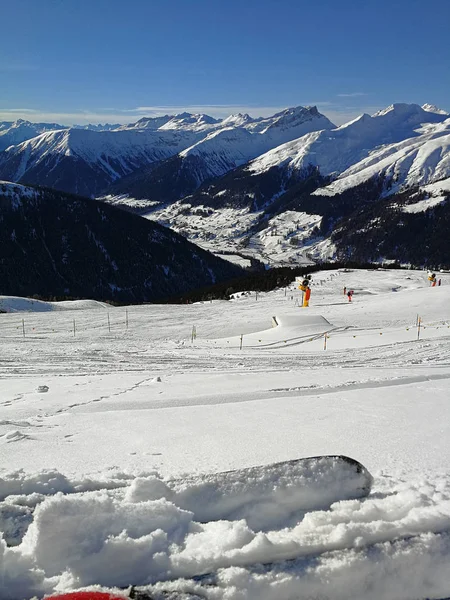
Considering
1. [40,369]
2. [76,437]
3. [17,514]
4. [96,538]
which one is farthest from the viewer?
[40,369]

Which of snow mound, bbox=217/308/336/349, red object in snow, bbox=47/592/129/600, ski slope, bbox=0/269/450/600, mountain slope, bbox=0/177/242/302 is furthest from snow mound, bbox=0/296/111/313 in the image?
mountain slope, bbox=0/177/242/302

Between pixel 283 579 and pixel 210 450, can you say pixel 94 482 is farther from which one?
pixel 283 579

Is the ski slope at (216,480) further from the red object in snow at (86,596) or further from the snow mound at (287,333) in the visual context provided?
the snow mound at (287,333)

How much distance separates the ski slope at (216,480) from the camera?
3.73 m

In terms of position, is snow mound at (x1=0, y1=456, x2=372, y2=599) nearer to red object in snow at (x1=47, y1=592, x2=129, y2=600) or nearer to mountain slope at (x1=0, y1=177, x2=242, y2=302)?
red object in snow at (x1=47, y1=592, x2=129, y2=600)

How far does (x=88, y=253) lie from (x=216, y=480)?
149501 mm

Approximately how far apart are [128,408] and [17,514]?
Result: 528cm

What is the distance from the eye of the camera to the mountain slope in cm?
13462

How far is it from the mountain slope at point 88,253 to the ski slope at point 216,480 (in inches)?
4954

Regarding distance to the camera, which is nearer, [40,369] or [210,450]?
[210,450]

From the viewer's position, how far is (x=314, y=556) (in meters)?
3.94

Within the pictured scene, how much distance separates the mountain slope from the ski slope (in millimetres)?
125831

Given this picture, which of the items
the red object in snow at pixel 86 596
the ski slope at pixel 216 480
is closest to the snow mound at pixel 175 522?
the ski slope at pixel 216 480

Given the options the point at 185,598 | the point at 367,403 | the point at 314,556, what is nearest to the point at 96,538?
the point at 185,598
